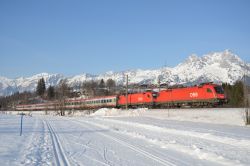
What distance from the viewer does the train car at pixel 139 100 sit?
182 ft

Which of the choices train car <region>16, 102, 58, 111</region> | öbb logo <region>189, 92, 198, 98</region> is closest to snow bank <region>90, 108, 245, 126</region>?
öbb logo <region>189, 92, 198, 98</region>

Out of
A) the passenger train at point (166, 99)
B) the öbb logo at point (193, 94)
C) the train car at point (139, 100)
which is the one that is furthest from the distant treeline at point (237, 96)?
the train car at point (139, 100)

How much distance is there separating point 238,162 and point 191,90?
33791 mm

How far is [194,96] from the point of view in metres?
43.3

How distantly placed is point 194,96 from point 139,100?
1771cm

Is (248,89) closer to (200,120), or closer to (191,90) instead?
(200,120)

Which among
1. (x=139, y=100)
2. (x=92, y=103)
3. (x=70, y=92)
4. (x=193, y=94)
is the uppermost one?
(x=70, y=92)

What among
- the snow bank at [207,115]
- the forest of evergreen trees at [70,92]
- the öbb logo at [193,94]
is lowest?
the snow bank at [207,115]

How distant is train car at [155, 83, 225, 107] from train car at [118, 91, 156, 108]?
2.35 m

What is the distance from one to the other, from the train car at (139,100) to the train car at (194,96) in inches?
92.5

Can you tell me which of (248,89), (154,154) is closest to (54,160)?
(154,154)

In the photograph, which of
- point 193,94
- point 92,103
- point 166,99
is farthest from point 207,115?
point 92,103

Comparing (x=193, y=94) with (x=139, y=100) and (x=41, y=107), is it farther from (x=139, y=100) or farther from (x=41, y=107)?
(x=41, y=107)

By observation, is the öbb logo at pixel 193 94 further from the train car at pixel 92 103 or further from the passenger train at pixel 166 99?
the train car at pixel 92 103
